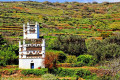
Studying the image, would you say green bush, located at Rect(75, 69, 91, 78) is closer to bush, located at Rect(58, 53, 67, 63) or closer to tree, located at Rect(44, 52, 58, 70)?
tree, located at Rect(44, 52, 58, 70)

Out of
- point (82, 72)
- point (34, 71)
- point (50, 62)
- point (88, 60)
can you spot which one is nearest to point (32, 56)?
point (34, 71)

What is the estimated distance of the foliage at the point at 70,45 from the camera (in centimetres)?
4108

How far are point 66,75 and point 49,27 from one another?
3472 cm

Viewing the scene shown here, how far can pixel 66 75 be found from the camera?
30547 mm

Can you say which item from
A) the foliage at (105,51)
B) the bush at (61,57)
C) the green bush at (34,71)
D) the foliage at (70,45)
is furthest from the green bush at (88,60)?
the green bush at (34,71)

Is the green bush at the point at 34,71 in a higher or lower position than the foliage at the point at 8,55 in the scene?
lower

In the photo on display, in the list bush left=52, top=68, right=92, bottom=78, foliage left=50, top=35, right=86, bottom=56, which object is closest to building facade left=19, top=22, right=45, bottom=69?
bush left=52, top=68, right=92, bottom=78

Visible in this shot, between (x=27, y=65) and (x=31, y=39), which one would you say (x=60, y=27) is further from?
(x=27, y=65)

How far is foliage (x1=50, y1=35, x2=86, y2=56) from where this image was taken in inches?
1617

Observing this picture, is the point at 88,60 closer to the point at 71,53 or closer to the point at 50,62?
the point at 71,53

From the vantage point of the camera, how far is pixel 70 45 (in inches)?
1630

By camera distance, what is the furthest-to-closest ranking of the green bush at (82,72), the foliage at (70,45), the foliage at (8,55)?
the foliage at (70,45)
the foliage at (8,55)
the green bush at (82,72)

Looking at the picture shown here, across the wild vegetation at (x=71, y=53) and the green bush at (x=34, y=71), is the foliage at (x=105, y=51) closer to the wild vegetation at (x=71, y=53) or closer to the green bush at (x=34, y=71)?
the wild vegetation at (x=71, y=53)

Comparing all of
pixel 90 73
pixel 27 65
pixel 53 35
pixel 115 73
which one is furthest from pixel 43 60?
pixel 53 35
